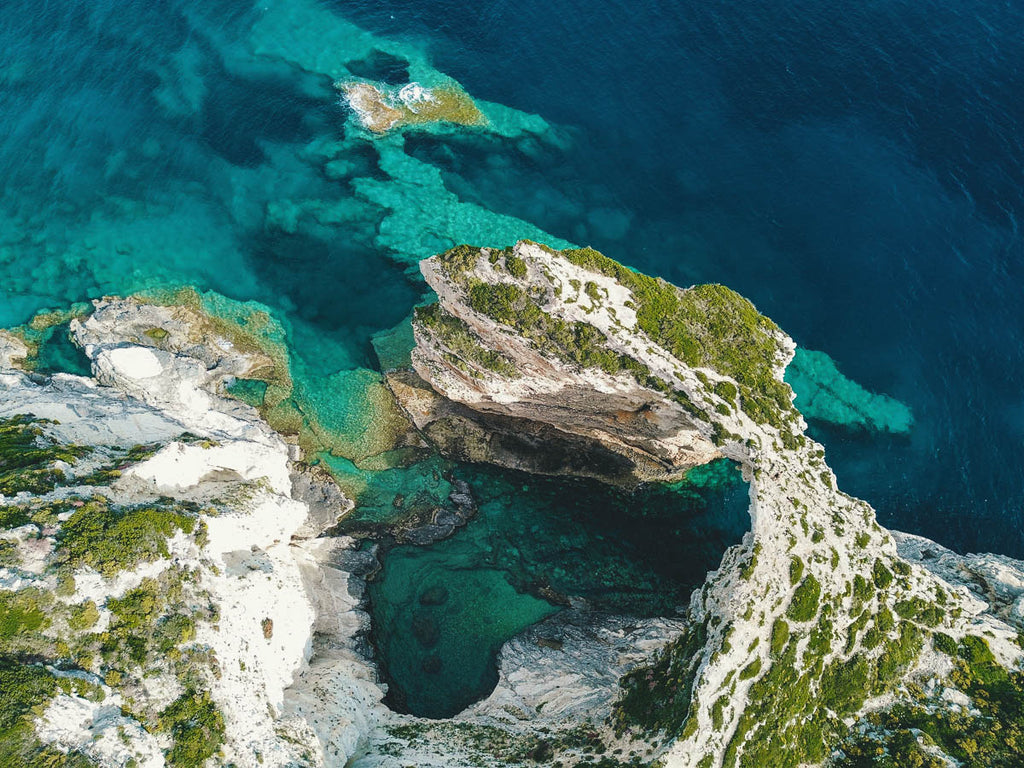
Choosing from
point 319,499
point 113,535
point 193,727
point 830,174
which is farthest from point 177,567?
point 830,174

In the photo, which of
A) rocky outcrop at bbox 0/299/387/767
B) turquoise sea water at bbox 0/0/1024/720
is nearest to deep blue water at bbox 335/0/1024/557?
turquoise sea water at bbox 0/0/1024/720

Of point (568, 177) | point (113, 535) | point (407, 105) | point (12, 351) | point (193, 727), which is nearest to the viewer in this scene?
point (193, 727)

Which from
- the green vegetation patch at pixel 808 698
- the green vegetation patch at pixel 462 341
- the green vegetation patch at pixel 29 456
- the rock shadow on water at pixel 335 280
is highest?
the green vegetation patch at pixel 808 698

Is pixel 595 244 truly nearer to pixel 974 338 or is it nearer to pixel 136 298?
pixel 974 338

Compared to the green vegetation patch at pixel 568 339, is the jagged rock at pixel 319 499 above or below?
below

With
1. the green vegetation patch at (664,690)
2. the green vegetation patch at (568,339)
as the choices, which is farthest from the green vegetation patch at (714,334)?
the green vegetation patch at (664,690)

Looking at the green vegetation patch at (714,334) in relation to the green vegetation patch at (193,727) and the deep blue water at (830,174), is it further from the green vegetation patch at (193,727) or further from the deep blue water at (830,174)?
the green vegetation patch at (193,727)

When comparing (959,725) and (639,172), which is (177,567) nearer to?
(959,725)
